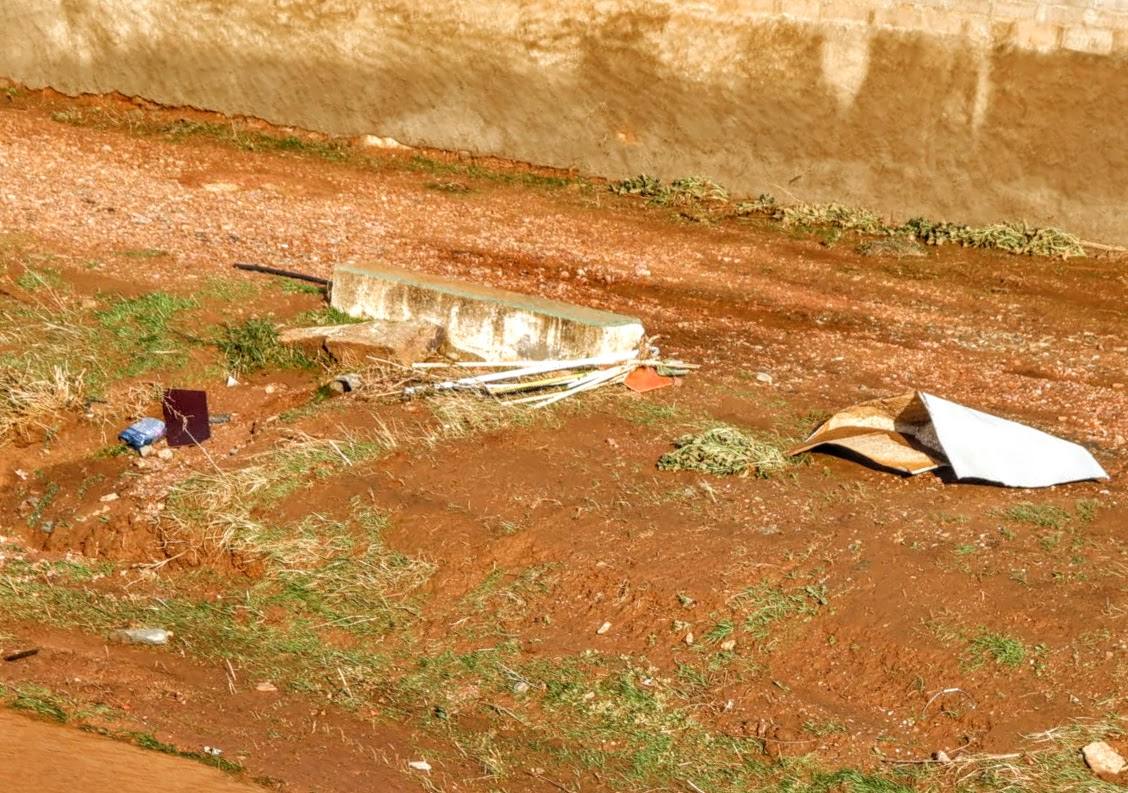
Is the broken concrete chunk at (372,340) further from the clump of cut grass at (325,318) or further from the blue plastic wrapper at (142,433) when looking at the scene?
the blue plastic wrapper at (142,433)

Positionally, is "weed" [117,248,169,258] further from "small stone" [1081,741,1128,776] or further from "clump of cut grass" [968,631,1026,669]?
"small stone" [1081,741,1128,776]

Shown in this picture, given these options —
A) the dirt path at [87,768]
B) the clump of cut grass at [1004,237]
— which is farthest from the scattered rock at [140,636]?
the clump of cut grass at [1004,237]

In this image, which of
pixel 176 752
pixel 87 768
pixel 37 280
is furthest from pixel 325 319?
pixel 87 768

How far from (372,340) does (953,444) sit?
3.04 metres

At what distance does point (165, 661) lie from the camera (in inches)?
220

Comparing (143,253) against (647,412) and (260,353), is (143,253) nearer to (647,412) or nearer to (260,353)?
(260,353)

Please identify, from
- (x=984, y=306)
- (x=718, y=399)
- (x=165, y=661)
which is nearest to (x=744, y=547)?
(x=718, y=399)

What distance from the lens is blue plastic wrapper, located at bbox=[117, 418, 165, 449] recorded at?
716cm

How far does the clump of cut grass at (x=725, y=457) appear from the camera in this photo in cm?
671

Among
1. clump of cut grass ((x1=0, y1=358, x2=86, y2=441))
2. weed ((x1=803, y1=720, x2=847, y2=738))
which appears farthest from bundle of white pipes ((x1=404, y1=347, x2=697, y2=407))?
weed ((x1=803, y1=720, x2=847, y2=738))

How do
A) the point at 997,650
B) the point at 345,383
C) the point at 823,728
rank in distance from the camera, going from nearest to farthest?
the point at 823,728
the point at 997,650
the point at 345,383

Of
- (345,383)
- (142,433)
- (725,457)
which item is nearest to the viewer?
(725,457)

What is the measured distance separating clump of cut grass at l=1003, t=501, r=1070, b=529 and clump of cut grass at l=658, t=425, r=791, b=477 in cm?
106

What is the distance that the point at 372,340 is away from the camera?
302 inches
